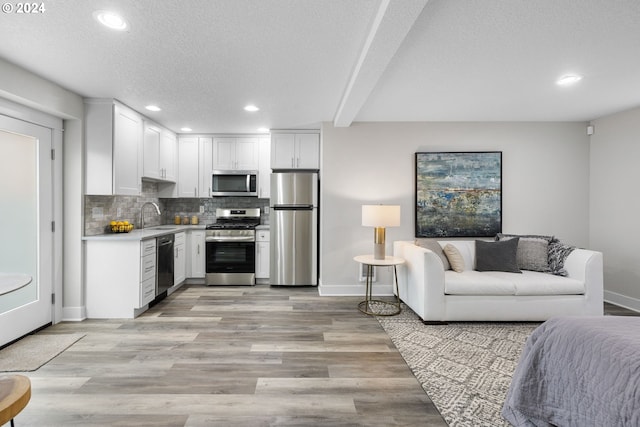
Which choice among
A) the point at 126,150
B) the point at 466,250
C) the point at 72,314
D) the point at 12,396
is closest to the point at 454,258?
the point at 466,250

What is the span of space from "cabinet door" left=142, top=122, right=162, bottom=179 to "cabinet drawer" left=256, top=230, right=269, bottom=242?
1621mm

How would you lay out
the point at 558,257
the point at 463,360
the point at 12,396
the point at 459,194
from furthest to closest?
the point at 459,194, the point at 558,257, the point at 463,360, the point at 12,396

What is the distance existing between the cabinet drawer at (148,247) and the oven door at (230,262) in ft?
3.53

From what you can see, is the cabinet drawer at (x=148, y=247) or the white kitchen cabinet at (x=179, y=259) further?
the white kitchen cabinet at (x=179, y=259)

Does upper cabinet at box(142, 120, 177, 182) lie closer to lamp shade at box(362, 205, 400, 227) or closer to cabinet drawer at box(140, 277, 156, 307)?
cabinet drawer at box(140, 277, 156, 307)

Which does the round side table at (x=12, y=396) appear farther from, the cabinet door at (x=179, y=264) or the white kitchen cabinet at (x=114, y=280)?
the cabinet door at (x=179, y=264)

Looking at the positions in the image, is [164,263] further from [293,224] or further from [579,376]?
[579,376]

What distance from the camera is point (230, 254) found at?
16.1 feet

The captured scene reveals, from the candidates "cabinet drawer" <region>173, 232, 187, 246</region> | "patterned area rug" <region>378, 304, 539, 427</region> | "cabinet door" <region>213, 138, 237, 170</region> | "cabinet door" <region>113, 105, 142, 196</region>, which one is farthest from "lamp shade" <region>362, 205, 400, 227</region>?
"cabinet door" <region>113, 105, 142, 196</region>

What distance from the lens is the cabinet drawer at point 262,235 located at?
16.3 ft

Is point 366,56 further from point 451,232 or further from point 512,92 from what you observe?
point 451,232

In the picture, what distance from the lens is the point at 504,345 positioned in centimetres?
285

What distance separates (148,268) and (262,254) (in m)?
1.67

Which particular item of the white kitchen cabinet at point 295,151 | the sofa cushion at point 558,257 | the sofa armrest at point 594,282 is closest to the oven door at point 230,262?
the white kitchen cabinet at point 295,151
